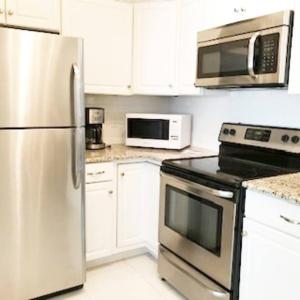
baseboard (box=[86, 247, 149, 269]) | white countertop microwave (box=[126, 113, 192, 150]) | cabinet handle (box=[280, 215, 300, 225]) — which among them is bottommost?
baseboard (box=[86, 247, 149, 269])

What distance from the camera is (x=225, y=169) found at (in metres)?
2.01

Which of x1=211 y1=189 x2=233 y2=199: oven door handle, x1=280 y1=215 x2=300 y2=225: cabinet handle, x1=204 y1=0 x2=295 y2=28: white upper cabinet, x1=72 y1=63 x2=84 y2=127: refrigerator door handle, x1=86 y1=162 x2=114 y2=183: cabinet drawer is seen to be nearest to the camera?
x1=280 y1=215 x2=300 y2=225: cabinet handle

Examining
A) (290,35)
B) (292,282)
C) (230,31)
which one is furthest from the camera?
(230,31)

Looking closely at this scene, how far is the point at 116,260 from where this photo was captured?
106 inches

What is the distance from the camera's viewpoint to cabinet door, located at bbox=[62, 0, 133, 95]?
2.48m

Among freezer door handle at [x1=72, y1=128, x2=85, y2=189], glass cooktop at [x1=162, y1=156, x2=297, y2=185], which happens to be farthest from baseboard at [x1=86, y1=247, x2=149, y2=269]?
glass cooktop at [x1=162, y1=156, x2=297, y2=185]

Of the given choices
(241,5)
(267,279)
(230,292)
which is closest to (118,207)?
(230,292)

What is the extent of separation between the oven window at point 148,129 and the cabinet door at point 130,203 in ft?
1.04

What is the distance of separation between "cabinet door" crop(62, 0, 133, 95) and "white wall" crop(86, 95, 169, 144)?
0.85 feet

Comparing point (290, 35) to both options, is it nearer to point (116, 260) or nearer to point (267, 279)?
point (267, 279)

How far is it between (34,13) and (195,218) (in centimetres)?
179

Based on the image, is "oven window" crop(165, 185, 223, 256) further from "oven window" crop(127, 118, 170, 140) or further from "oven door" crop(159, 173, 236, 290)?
"oven window" crop(127, 118, 170, 140)

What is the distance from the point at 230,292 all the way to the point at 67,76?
155 centimetres

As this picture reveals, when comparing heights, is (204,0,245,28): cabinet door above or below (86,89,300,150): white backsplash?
above
